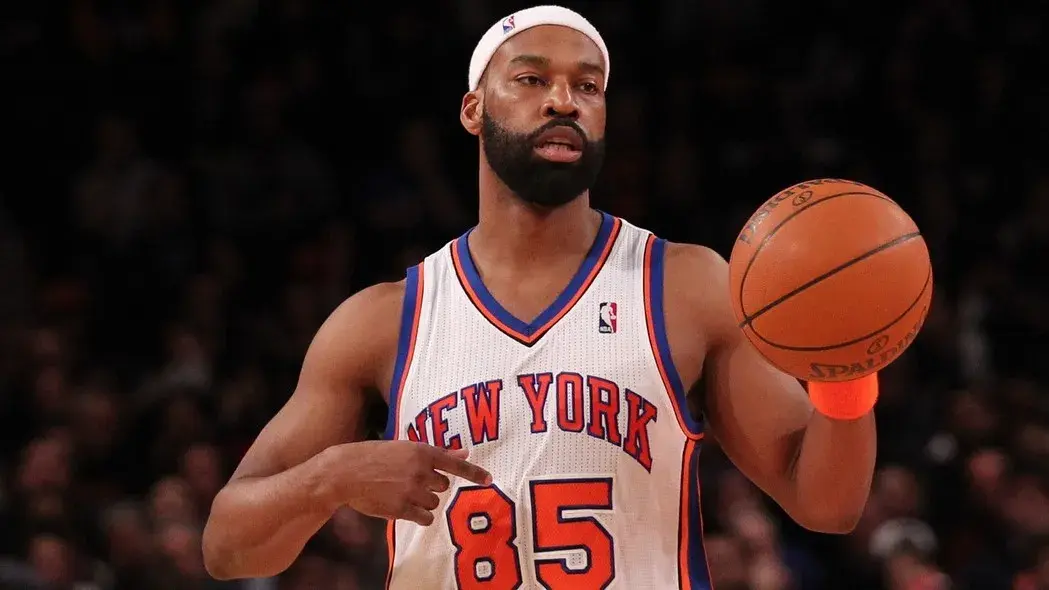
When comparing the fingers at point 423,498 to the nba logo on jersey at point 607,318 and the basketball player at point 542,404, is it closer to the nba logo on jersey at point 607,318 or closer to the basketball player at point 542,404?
the basketball player at point 542,404

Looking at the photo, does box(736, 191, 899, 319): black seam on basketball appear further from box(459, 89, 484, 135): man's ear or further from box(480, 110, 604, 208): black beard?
box(459, 89, 484, 135): man's ear

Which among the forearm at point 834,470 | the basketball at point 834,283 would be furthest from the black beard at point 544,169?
the forearm at point 834,470

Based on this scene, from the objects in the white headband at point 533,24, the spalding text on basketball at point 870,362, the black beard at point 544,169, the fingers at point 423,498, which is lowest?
the fingers at point 423,498

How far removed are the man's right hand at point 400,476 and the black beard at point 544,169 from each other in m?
0.90

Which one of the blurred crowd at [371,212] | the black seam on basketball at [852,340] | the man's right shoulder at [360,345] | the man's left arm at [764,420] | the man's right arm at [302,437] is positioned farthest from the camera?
the blurred crowd at [371,212]

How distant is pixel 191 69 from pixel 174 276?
1.56m

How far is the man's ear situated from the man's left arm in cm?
72

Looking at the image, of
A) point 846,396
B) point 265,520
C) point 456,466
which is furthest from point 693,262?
point 265,520

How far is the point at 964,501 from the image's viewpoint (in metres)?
8.62

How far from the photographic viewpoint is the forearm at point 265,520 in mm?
3869

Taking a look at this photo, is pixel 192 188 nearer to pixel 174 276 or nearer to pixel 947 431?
pixel 174 276

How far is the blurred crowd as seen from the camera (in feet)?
26.8

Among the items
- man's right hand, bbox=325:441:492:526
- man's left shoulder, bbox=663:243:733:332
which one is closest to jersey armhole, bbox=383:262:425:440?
man's right hand, bbox=325:441:492:526

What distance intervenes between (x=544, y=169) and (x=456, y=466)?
3.26ft
